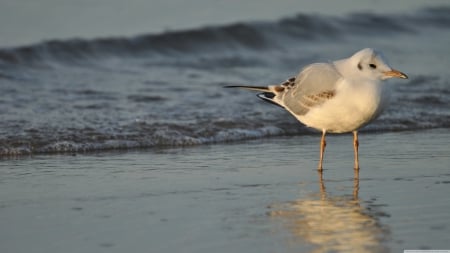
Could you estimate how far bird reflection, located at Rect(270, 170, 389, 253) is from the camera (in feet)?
16.4

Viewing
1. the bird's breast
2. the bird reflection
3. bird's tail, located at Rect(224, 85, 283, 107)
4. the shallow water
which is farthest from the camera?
the shallow water

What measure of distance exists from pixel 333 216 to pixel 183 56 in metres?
9.13


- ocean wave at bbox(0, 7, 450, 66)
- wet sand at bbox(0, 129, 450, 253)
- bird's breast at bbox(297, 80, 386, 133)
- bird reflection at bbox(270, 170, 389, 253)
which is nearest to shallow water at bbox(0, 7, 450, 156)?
ocean wave at bbox(0, 7, 450, 66)

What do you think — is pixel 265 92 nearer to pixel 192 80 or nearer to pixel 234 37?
pixel 192 80

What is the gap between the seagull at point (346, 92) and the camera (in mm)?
7020

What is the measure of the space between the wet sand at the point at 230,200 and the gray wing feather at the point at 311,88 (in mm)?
454

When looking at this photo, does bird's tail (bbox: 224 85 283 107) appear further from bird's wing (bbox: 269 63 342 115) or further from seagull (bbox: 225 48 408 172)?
seagull (bbox: 225 48 408 172)

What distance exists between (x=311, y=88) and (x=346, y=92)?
49 centimetres

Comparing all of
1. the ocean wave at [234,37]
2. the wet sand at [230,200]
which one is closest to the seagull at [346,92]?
the wet sand at [230,200]

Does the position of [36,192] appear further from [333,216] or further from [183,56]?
[183,56]

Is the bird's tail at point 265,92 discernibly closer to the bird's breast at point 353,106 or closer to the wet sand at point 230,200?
the wet sand at point 230,200

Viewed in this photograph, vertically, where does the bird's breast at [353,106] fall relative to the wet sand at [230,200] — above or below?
above

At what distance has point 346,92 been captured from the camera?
7.07 meters

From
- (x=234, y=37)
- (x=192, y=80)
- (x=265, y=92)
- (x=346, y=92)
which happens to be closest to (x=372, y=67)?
(x=346, y=92)
